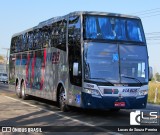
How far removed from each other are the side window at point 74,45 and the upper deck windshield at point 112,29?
0.38 metres

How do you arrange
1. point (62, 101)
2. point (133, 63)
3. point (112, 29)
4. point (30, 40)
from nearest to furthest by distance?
point (133, 63), point (112, 29), point (62, 101), point (30, 40)

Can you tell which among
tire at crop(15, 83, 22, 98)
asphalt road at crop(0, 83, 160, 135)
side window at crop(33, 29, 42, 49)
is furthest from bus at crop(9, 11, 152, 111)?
tire at crop(15, 83, 22, 98)

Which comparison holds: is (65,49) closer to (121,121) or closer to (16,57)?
(121,121)

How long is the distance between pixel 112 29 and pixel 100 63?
4.76 feet

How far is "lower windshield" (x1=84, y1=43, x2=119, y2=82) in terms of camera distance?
13297mm

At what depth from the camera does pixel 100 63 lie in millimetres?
13391

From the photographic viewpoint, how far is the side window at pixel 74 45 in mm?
13680

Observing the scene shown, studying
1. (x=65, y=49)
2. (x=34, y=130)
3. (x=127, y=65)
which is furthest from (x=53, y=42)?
(x=34, y=130)

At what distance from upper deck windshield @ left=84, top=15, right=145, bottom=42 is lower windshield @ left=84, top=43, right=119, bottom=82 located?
0.42 meters

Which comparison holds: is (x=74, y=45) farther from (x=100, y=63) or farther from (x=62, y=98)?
(x=62, y=98)

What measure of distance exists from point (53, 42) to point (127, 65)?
4087mm

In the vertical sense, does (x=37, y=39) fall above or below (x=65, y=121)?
above

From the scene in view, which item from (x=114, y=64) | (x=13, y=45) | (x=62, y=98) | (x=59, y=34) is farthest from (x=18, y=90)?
(x=114, y=64)

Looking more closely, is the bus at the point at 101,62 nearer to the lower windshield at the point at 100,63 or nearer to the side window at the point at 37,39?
the lower windshield at the point at 100,63
